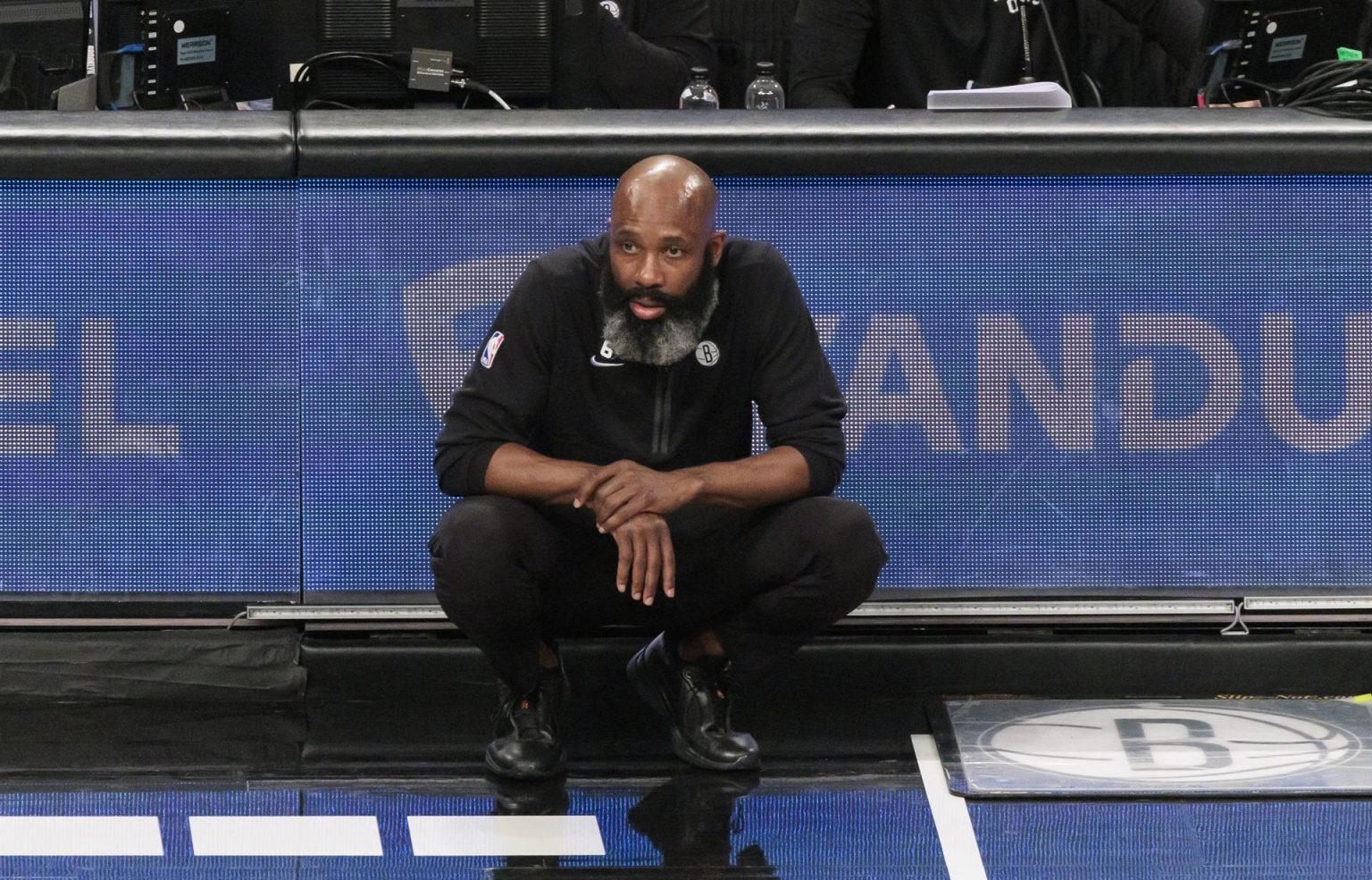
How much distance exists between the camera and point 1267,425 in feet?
13.1

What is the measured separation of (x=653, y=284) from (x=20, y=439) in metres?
1.38

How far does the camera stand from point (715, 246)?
3.61 meters

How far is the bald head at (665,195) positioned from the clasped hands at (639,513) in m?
0.44

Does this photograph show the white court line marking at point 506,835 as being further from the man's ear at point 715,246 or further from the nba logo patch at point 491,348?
the man's ear at point 715,246

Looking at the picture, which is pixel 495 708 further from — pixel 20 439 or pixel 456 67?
pixel 456 67

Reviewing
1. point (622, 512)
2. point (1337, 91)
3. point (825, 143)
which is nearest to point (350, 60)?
point (825, 143)

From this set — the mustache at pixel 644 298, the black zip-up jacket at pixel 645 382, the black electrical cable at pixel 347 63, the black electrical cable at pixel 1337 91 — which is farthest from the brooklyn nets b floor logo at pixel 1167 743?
the black electrical cable at pixel 347 63

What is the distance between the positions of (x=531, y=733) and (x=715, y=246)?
964 millimetres

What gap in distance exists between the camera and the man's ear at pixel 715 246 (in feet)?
11.8

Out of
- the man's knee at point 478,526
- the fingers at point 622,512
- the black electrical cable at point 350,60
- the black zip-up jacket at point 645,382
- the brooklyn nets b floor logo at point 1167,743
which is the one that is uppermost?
the black electrical cable at point 350,60

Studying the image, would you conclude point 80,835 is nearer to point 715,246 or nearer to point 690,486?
point 690,486

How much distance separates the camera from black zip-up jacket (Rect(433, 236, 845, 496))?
3.54 metres

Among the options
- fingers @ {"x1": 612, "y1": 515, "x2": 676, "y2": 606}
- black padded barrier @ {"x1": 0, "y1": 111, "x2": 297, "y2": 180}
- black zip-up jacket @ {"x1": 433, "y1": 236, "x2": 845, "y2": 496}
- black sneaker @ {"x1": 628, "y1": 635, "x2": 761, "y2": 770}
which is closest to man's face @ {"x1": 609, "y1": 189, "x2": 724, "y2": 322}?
black zip-up jacket @ {"x1": 433, "y1": 236, "x2": 845, "y2": 496}

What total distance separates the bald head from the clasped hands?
0.44 metres
